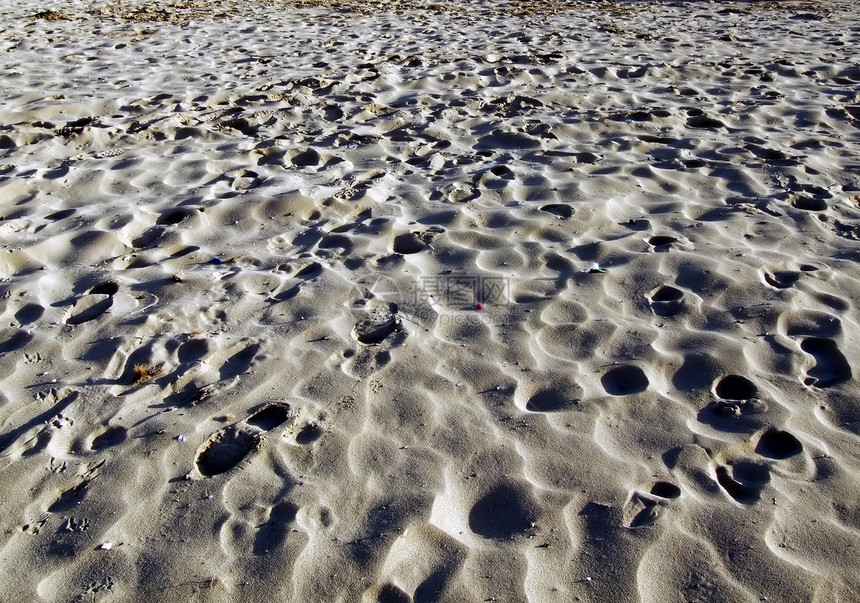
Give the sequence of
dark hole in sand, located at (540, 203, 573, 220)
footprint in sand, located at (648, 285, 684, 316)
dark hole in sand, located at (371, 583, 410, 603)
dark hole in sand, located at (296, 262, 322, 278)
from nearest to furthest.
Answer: dark hole in sand, located at (371, 583, 410, 603) < footprint in sand, located at (648, 285, 684, 316) < dark hole in sand, located at (296, 262, 322, 278) < dark hole in sand, located at (540, 203, 573, 220)

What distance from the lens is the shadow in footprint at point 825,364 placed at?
2.59 meters

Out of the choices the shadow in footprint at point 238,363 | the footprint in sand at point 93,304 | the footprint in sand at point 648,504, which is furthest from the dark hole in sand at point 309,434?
the footprint in sand at point 93,304

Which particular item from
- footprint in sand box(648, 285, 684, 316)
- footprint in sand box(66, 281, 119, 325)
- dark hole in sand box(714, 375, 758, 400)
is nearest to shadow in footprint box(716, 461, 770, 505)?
dark hole in sand box(714, 375, 758, 400)

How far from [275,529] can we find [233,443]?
43 centimetres

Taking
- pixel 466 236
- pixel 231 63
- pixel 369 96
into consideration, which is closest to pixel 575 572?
pixel 466 236

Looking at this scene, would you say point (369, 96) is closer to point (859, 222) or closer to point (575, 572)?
point (859, 222)

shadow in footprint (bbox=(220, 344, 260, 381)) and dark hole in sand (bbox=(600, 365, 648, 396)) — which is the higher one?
dark hole in sand (bbox=(600, 365, 648, 396))

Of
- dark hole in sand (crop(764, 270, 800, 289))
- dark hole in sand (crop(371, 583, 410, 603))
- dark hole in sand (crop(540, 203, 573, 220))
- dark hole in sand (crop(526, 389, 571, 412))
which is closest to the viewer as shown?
dark hole in sand (crop(371, 583, 410, 603))

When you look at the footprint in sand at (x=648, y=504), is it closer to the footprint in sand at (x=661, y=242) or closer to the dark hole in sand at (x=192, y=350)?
the footprint in sand at (x=661, y=242)

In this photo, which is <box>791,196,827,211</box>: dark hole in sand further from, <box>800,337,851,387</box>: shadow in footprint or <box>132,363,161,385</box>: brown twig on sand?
<box>132,363,161,385</box>: brown twig on sand

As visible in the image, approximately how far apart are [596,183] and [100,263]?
2.72 m

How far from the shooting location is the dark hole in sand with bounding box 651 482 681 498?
2135 mm

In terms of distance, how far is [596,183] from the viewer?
4223 millimetres

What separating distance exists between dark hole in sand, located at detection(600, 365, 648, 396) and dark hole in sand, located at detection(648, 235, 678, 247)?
1064 millimetres
